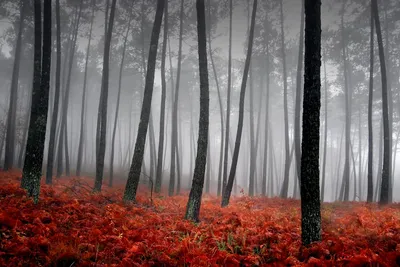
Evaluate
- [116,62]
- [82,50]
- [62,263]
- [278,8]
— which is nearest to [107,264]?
[62,263]

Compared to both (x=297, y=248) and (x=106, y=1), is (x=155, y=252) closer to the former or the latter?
(x=297, y=248)

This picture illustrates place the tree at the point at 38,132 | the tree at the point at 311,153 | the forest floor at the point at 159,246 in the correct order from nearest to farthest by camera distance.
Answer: the forest floor at the point at 159,246 < the tree at the point at 311,153 < the tree at the point at 38,132

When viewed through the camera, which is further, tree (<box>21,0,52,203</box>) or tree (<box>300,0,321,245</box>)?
tree (<box>21,0,52,203</box>)

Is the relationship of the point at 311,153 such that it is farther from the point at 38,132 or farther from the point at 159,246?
the point at 38,132

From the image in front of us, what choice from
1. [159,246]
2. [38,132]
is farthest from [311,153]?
[38,132]

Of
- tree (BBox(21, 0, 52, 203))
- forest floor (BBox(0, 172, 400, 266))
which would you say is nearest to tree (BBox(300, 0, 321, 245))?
forest floor (BBox(0, 172, 400, 266))

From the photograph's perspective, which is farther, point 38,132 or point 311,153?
point 38,132

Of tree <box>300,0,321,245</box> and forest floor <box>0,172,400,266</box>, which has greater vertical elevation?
tree <box>300,0,321,245</box>

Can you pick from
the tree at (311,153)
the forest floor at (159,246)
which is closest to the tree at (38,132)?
the forest floor at (159,246)

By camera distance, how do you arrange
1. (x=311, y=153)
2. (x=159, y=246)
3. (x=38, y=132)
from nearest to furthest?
(x=159, y=246) → (x=311, y=153) → (x=38, y=132)

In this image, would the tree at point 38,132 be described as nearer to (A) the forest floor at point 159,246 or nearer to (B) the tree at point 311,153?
(A) the forest floor at point 159,246

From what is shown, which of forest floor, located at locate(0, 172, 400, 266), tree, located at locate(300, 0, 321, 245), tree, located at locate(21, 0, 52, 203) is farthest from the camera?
tree, located at locate(21, 0, 52, 203)

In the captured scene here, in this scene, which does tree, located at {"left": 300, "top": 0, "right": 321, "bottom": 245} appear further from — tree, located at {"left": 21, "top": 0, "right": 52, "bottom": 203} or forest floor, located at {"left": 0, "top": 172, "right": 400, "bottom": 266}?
tree, located at {"left": 21, "top": 0, "right": 52, "bottom": 203}

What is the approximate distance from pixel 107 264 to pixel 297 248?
134 inches
